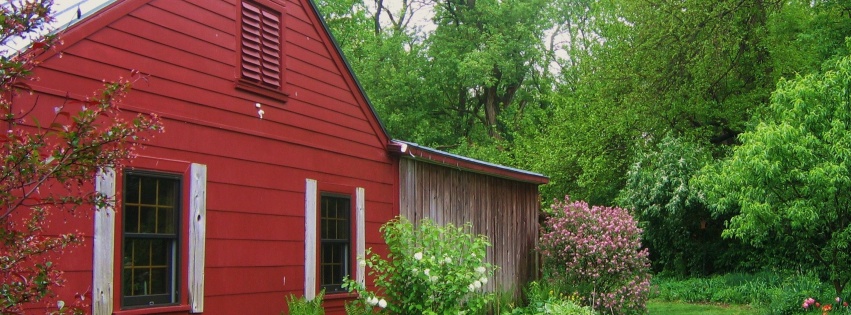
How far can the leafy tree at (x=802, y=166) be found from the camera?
1466 centimetres

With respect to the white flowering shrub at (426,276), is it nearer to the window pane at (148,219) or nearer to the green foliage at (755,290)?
the window pane at (148,219)

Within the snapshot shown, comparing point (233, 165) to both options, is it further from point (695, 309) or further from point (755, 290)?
point (755, 290)

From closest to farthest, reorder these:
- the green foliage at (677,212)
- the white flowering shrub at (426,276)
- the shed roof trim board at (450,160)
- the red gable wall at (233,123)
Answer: the red gable wall at (233,123)
the white flowering shrub at (426,276)
the shed roof trim board at (450,160)
the green foliage at (677,212)

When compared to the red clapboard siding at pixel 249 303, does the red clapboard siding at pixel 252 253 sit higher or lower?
higher

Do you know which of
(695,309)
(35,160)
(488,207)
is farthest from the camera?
(695,309)

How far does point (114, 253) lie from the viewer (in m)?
7.55

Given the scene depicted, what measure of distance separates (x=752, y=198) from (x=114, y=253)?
1183 cm

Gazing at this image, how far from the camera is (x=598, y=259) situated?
15.1 meters

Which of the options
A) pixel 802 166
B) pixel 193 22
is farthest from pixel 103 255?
pixel 802 166

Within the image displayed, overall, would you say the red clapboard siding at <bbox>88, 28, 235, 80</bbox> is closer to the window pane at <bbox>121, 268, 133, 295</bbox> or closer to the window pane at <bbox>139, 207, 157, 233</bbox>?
the window pane at <bbox>139, 207, 157, 233</bbox>

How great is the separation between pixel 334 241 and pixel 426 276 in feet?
4.84

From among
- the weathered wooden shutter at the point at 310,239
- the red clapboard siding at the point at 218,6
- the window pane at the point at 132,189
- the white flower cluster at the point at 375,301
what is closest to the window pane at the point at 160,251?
the window pane at the point at 132,189

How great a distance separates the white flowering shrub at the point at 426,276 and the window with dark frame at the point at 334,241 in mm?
585

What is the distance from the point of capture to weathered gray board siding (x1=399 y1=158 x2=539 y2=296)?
1256cm
